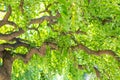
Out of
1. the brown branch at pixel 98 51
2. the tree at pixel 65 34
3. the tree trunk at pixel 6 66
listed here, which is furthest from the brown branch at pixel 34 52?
the brown branch at pixel 98 51

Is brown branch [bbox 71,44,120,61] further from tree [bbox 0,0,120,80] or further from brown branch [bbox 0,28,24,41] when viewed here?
brown branch [bbox 0,28,24,41]

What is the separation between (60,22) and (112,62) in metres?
1.80

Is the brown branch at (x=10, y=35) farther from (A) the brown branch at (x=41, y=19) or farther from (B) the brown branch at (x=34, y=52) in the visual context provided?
(B) the brown branch at (x=34, y=52)

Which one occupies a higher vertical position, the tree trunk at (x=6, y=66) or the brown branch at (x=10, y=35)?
the brown branch at (x=10, y=35)

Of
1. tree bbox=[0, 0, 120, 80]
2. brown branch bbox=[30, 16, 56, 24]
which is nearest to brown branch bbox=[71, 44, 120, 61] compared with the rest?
tree bbox=[0, 0, 120, 80]

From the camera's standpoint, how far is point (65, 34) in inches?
258

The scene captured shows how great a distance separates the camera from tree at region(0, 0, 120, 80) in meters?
6.40

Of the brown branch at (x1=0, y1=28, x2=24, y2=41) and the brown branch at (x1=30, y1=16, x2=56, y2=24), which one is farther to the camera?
the brown branch at (x1=30, y1=16, x2=56, y2=24)

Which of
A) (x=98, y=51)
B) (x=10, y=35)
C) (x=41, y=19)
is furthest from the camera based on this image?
(x=41, y=19)

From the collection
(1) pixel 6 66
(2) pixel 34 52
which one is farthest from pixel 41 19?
(1) pixel 6 66

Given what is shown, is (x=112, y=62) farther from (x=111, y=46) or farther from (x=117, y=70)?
(x=111, y=46)

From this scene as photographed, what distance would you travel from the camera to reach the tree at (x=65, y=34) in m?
6.40

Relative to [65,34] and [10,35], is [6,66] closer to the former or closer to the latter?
[10,35]

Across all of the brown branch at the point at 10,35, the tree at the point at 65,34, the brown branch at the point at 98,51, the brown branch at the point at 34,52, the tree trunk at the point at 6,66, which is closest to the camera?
the tree at the point at 65,34
